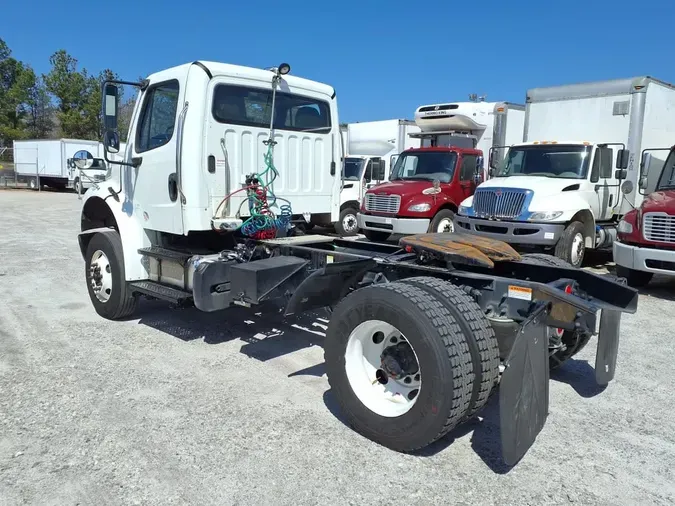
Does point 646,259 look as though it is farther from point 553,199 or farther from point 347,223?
point 347,223

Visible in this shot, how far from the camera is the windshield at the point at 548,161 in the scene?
35.5 feet

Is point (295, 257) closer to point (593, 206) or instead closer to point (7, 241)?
point (593, 206)

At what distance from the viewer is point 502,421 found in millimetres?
3100

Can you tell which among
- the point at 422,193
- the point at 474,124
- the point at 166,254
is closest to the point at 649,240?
the point at 422,193

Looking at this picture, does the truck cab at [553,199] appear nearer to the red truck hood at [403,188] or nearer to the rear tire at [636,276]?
the rear tire at [636,276]

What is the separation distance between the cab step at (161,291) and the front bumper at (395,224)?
7411mm

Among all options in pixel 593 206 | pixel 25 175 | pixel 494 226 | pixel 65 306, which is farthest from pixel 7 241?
pixel 25 175

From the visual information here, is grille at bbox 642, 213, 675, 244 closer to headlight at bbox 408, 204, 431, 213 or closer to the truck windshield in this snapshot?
headlight at bbox 408, 204, 431, 213

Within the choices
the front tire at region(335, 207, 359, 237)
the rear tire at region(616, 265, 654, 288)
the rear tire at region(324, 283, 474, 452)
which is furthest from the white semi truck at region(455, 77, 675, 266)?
the rear tire at region(324, 283, 474, 452)

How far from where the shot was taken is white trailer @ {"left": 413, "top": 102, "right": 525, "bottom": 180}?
1355 cm

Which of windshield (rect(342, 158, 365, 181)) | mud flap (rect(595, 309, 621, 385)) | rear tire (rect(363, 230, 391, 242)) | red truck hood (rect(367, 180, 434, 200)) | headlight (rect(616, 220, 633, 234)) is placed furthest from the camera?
windshield (rect(342, 158, 365, 181))

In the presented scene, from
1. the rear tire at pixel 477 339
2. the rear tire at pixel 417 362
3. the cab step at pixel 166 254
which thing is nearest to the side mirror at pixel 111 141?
the cab step at pixel 166 254

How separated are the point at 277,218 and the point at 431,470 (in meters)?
3.31

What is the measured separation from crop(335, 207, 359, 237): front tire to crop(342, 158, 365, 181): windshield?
0.91 metres
